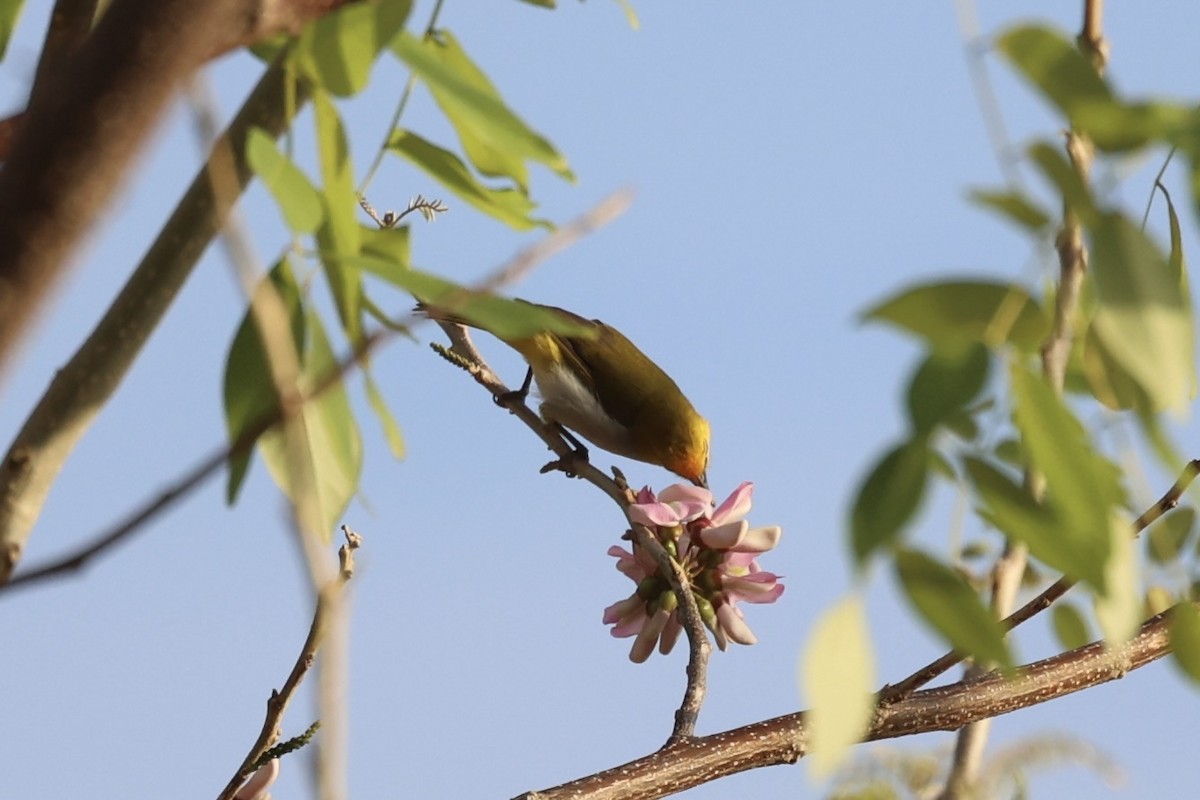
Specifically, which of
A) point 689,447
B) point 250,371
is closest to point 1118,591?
point 250,371

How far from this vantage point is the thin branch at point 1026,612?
1306mm

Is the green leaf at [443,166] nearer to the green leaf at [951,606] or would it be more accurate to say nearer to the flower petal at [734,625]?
the green leaf at [951,606]

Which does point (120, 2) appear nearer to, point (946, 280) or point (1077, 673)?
point (946, 280)

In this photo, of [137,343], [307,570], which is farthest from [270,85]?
[307,570]

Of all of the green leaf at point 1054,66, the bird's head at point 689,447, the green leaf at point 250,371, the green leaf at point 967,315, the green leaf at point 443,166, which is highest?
the bird's head at point 689,447

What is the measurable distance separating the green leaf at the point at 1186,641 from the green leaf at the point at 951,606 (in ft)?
0.67

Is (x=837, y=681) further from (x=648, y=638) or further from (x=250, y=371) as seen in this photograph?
(x=648, y=638)

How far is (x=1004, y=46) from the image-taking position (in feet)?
2.47

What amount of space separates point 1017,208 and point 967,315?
0.24 feet

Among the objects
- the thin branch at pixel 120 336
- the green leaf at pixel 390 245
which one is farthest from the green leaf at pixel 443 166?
the thin branch at pixel 120 336

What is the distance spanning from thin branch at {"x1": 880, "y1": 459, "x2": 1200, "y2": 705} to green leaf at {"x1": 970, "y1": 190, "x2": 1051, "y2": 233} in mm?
483

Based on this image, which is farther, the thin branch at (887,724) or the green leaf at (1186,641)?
the thin branch at (887,724)

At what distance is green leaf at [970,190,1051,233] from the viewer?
770 mm

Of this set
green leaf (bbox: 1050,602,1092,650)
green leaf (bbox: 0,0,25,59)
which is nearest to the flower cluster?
green leaf (bbox: 1050,602,1092,650)
